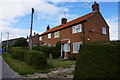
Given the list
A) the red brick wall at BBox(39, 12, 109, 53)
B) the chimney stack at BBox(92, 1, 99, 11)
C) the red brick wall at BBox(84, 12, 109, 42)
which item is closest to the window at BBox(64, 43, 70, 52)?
the red brick wall at BBox(39, 12, 109, 53)

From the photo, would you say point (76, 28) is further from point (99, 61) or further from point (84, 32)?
point (99, 61)

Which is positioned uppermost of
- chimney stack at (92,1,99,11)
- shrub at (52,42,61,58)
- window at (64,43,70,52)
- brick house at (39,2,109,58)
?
chimney stack at (92,1,99,11)

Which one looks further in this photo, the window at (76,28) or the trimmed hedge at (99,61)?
the window at (76,28)

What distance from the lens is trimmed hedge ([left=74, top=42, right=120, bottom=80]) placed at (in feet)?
13.1

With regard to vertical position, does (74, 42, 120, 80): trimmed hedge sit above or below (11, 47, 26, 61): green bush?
above

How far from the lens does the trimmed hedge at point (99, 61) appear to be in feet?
13.1

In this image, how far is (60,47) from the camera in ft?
71.7

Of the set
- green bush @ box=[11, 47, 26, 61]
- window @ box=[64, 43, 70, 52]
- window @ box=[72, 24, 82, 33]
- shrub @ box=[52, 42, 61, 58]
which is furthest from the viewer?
shrub @ box=[52, 42, 61, 58]

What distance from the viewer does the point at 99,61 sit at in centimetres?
421

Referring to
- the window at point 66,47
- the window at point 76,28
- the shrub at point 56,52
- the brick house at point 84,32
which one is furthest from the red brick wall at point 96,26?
the shrub at point 56,52

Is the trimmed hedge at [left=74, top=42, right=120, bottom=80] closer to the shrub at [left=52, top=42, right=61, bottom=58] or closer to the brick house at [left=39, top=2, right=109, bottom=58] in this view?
the brick house at [left=39, top=2, right=109, bottom=58]

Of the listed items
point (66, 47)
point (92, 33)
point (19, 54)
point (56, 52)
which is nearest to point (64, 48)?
point (66, 47)

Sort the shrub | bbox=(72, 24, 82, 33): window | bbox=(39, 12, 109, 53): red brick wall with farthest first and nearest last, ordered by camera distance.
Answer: the shrub → bbox=(72, 24, 82, 33): window → bbox=(39, 12, 109, 53): red brick wall

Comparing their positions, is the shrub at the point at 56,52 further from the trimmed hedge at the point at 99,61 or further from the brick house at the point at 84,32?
the trimmed hedge at the point at 99,61
